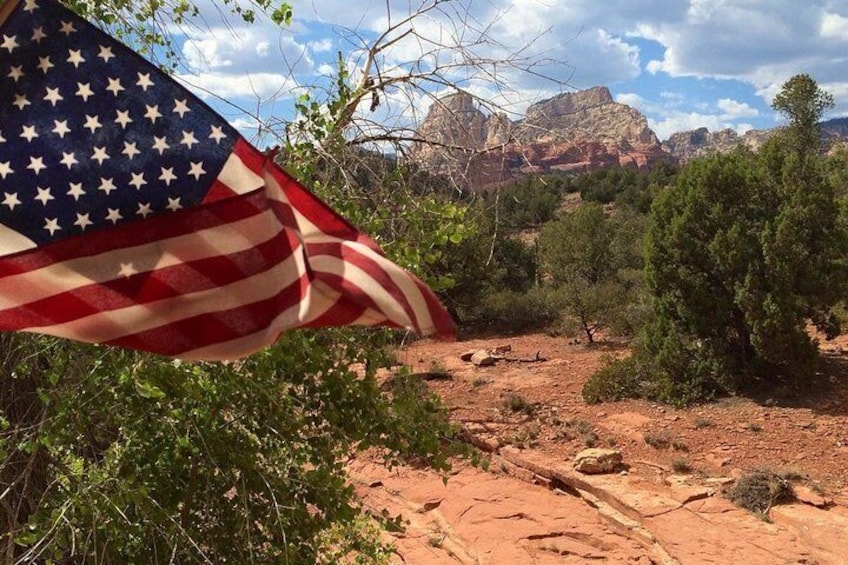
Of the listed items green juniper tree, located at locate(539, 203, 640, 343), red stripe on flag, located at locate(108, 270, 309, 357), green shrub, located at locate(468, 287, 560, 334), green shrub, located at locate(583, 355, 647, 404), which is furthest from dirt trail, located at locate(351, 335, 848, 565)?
green shrub, located at locate(468, 287, 560, 334)

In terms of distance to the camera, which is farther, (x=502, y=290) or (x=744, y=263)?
(x=502, y=290)

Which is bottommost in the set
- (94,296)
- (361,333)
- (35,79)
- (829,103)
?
(361,333)

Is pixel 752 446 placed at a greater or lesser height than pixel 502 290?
lesser

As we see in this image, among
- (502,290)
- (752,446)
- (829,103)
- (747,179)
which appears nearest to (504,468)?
(752,446)

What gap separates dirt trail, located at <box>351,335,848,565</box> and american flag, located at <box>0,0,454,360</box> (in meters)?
6.84

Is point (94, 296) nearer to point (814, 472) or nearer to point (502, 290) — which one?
point (814, 472)

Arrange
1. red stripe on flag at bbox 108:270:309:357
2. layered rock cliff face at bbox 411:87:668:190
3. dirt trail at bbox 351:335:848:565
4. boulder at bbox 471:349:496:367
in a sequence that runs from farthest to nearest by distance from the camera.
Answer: boulder at bbox 471:349:496:367 < dirt trail at bbox 351:335:848:565 < layered rock cliff face at bbox 411:87:668:190 < red stripe on flag at bbox 108:270:309:357

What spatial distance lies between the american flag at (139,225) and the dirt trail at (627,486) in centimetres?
684

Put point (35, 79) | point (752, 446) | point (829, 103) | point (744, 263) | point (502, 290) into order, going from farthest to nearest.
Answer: point (829, 103)
point (502, 290)
point (744, 263)
point (752, 446)
point (35, 79)

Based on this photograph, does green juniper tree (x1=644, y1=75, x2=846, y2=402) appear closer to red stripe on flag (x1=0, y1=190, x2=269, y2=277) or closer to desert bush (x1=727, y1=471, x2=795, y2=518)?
desert bush (x1=727, y1=471, x2=795, y2=518)

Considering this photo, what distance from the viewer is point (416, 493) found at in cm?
1105

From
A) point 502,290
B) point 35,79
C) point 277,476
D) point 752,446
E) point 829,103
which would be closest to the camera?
point 35,79

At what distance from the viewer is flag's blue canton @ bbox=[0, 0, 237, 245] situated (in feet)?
7.38

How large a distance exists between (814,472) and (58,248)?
1093 centimetres
